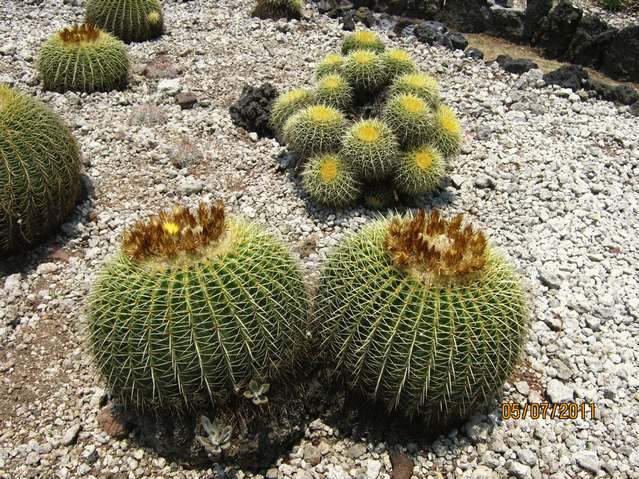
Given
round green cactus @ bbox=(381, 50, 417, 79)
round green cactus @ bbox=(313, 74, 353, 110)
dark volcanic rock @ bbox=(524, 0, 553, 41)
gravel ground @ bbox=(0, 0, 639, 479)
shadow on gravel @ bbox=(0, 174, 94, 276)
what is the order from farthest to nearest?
dark volcanic rock @ bbox=(524, 0, 553, 41), round green cactus @ bbox=(381, 50, 417, 79), round green cactus @ bbox=(313, 74, 353, 110), shadow on gravel @ bbox=(0, 174, 94, 276), gravel ground @ bbox=(0, 0, 639, 479)

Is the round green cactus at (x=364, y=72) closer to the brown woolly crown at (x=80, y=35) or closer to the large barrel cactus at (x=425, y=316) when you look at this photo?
the large barrel cactus at (x=425, y=316)

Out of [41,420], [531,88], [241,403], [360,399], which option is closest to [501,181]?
[531,88]

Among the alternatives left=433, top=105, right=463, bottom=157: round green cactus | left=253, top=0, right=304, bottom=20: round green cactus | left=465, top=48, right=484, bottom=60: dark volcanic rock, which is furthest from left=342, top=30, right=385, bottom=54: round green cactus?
left=253, top=0, right=304, bottom=20: round green cactus

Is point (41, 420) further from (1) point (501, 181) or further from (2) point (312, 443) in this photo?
(1) point (501, 181)

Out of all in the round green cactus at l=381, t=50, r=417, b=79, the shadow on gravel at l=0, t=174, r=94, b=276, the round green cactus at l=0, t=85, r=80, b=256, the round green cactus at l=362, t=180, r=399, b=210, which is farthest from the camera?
the round green cactus at l=381, t=50, r=417, b=79

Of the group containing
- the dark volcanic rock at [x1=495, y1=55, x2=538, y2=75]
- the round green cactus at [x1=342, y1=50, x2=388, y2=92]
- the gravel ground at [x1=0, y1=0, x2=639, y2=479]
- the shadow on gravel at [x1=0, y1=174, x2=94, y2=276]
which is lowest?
the shadow on gravel at [x1=0, y1=174, x2=94, y2=276]

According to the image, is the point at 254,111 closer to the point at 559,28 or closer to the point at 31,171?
the point at 31,171

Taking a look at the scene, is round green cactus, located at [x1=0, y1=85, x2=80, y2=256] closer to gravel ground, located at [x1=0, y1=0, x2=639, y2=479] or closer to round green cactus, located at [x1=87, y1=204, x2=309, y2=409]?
gravel ground, located at [x1=0, y1=0, x2=639, y2=479]
